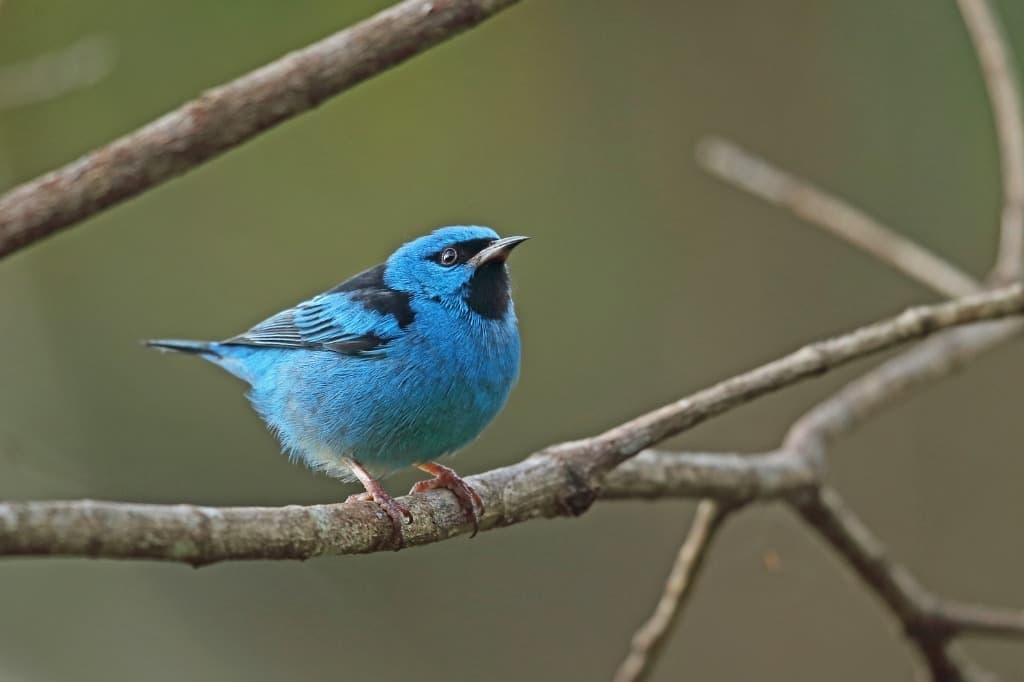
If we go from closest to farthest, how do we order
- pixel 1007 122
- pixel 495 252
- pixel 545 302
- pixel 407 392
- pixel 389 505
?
1. pixel 389 505
2. pixel 407 392
3. pixel 495 252
4. pixel 1007 122
5. pixel 545 302

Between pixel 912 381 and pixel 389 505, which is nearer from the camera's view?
pixel 389 505

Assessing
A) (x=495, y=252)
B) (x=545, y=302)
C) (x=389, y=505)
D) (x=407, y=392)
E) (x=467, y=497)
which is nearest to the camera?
(x=389, y=505)

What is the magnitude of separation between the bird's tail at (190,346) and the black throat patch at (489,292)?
1317 millimetres

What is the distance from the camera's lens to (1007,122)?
5465mm

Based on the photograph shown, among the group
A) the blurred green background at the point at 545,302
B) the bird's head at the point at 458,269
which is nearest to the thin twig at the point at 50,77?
the bird's head at the point at 458,269

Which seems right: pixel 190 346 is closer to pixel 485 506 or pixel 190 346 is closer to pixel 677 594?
pixel 485 506

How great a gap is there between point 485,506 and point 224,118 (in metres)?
1.41

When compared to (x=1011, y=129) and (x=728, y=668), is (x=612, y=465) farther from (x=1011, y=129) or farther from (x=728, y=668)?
(x=728, y=668)

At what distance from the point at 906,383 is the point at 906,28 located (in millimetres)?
4223

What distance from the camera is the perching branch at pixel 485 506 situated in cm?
229

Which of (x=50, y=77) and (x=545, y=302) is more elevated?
(x=50, y=77)

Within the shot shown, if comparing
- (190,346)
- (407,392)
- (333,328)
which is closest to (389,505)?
(407,392)

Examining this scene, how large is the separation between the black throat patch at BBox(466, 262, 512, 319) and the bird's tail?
1317 mm

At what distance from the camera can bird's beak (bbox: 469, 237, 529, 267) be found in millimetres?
4551
